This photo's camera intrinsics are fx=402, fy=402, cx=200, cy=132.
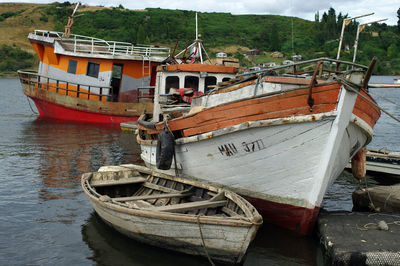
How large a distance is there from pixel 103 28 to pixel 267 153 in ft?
385

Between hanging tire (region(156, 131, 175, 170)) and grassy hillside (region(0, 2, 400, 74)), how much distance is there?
81.7 meters

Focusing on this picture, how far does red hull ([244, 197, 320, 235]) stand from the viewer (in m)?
7.09

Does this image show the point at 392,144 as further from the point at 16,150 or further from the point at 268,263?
the point at 16,150

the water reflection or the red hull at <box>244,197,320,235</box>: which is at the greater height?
the red hull at <box>244,197,320,235</box>

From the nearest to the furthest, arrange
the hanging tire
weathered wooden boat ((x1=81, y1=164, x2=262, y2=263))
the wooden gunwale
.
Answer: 1. weathered wooden boat ((x1=81, y1=164, x2=262, y2=263))
2. the wooden gunwale
3. the hanging tire

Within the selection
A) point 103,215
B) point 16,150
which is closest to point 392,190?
point 103,215

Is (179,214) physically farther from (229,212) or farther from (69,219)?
(69,219)

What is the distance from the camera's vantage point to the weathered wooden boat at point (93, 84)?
21.8 metres

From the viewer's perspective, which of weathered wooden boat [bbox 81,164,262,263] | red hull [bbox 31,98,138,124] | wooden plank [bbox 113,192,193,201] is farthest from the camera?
red hull [bbox 31,98,138,124]

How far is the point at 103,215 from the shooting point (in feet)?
25.1

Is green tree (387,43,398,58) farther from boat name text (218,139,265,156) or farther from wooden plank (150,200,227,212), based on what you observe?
wooden plank (150,200,227,212)

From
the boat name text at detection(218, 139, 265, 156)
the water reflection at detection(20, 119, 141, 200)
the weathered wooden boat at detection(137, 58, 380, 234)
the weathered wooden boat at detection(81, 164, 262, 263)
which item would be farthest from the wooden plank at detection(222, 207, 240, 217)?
the water reflection at detection(20, 119, 141, 200)

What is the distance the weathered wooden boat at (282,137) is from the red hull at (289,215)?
0.06 feet

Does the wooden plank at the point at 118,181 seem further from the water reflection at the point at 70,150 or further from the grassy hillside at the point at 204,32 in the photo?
the grassy hillside at the point at 204,32
